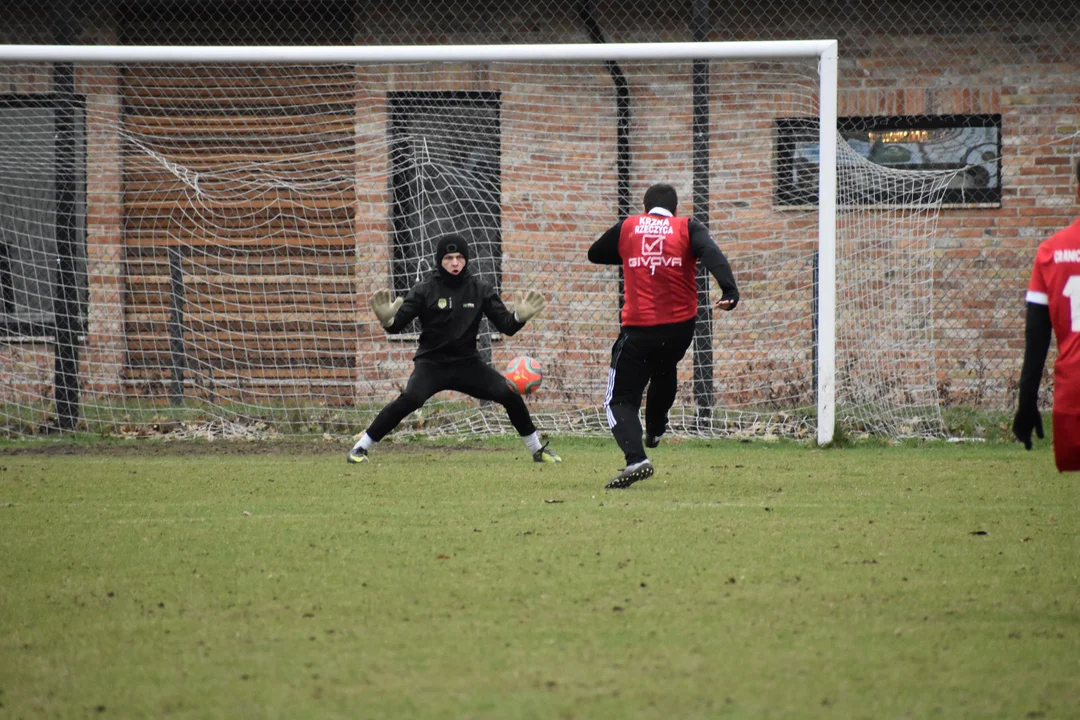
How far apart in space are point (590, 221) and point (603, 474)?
15.4 feet

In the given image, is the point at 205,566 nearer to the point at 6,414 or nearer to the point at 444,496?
the point at 444,496

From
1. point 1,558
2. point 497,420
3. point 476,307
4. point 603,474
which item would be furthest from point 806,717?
point 497,420

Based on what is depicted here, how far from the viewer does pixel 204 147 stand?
13.5m

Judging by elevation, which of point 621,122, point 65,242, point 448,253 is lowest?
point 448,253

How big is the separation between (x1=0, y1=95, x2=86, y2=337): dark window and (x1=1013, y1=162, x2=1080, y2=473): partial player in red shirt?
1025cm

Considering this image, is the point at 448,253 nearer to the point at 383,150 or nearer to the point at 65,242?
the point at 383,150

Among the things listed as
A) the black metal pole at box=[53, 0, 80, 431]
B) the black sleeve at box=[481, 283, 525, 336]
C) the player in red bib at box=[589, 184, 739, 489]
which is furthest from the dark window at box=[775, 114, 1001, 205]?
the black metal pole at box=[53, 0, 80, 431]

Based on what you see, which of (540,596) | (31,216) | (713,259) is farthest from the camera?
(31,216)

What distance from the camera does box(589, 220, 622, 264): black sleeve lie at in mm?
7762

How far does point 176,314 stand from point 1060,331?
10.1 meters

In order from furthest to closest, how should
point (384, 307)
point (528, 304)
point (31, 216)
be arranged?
point (31, 216) → point (384, 307) → point (528, 304)

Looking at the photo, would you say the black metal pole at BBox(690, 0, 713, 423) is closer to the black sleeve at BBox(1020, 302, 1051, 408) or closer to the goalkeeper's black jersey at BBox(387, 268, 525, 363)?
the goalkeeper's black jersey at BBox(387, 268, 525, 363)

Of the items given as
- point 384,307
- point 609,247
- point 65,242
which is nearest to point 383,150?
point 65,242

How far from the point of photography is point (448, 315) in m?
9.34
